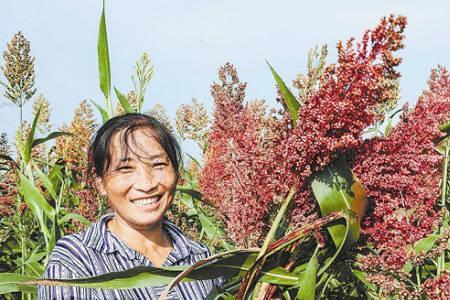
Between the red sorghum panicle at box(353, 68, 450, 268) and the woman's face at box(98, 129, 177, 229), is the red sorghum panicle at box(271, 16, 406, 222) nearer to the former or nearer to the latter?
the red sorghum panicle at box(353, 68, 450, 268)

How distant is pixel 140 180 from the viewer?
2.27 metres

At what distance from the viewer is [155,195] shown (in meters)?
2.31

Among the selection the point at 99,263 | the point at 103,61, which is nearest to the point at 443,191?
the point at 99,263

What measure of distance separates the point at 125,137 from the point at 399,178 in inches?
39.3

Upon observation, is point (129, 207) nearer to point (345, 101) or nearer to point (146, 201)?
point (146, 201)

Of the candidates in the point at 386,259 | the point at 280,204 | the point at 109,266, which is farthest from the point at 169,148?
the point at 386,259

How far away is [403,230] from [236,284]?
1.82 feet

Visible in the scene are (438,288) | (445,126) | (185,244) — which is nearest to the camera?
(438,288)

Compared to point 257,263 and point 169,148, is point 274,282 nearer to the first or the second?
point 257,263

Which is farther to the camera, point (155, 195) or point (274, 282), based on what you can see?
point (155, 195)

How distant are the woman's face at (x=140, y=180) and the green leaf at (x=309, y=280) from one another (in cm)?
75

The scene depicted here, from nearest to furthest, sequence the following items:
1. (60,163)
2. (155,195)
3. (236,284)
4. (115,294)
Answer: (236,284) → (115,294) → (155,195) → (60,163)

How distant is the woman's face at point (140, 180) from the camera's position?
7.47ft

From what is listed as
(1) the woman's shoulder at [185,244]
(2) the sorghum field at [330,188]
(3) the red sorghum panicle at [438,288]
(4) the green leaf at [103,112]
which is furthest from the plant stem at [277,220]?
(4) the green leaf at [103,112]
